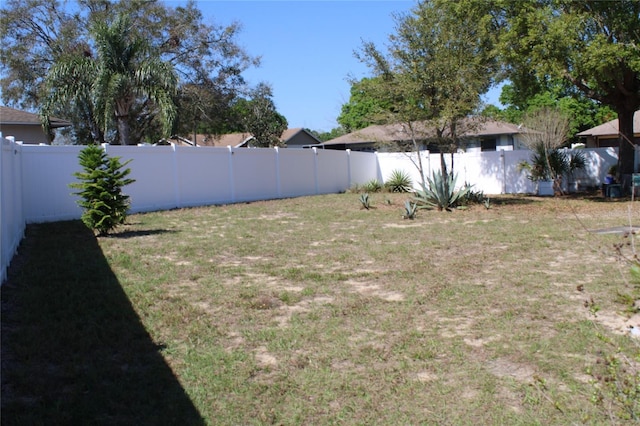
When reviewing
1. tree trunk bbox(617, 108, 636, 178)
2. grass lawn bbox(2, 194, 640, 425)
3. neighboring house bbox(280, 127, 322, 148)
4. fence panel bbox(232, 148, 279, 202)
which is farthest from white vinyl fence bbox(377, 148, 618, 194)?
neighboring house bbox(280, 127, 322, 148)

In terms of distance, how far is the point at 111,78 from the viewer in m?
18.7

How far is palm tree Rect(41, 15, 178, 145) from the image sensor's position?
1862 cm

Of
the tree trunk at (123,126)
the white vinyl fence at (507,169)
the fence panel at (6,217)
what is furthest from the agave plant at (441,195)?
the tree trunk at (123,126)

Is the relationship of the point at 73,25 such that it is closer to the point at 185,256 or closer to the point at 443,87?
the point at 443,87

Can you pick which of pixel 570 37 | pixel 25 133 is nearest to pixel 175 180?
pixel 25 133

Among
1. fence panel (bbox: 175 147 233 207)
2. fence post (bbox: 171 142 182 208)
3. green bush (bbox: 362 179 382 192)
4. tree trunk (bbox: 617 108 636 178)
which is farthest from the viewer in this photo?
green bush (bbox: 362 179 382 192)

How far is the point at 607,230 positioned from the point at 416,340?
25.2 feet

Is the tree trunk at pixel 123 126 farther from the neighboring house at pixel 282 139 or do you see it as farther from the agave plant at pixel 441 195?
the neighboring house at pixel 282 139

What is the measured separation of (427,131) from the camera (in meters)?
17.4

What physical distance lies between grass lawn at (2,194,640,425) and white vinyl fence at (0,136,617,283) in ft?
5.17

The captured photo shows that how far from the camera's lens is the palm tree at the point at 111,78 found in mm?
18625

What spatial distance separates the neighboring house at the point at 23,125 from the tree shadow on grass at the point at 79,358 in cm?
1531

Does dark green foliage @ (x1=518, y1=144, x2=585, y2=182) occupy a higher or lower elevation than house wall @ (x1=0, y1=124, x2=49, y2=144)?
lower

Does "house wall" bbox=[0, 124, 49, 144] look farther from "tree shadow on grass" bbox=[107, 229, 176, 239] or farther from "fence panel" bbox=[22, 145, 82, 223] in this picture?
"tree shadow on grass" bbox=[107, 229, 176, 239]
